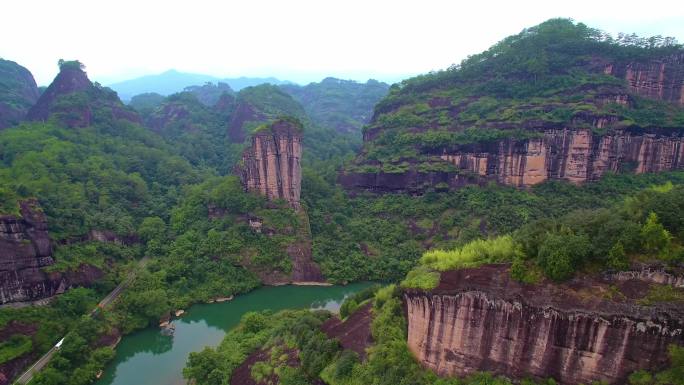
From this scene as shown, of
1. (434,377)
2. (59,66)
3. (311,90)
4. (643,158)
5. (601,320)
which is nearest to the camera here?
(601,320)

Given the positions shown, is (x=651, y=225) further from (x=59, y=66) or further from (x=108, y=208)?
(x=59, y=66)

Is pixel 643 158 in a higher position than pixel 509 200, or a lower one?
higher

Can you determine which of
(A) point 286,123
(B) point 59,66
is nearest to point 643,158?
(A) point 286,123

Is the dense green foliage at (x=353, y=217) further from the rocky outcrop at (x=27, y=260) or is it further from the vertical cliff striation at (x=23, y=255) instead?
the vertical cliff striation at (x=23, y=255)

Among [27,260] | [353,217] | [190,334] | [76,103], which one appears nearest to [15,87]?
[76,103]

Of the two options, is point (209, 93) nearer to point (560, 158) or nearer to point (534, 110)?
point (534, 110)

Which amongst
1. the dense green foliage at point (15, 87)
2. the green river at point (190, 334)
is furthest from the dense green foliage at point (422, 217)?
the dense green foliage at point (15, 87)

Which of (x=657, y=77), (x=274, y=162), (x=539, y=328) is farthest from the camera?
(x=657, y=77)
